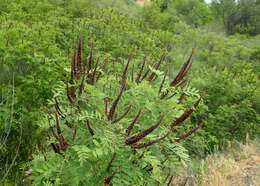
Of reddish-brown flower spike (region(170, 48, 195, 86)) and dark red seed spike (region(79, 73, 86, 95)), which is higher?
reddish-brown flower spike (region(170, 48, 195, 86))

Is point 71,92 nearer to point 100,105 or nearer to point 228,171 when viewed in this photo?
point 100,105

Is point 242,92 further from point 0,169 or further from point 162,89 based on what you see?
point 162,89

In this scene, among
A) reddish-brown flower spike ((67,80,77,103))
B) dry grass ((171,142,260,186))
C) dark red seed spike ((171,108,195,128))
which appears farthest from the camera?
dry grass ((171,142,260,186))

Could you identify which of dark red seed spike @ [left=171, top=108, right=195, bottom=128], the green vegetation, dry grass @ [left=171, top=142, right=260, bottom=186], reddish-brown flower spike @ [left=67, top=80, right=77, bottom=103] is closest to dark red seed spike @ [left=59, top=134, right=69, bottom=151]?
the green vegetation

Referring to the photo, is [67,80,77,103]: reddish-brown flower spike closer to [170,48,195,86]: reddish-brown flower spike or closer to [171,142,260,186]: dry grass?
[170,48,195,86]: reddish-brown flower spike

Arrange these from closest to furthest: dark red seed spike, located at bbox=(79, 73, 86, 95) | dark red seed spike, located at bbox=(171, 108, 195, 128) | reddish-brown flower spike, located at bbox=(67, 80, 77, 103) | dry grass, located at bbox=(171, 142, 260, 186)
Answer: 1. dark red seed spike, located at bbox=(171, 108, 195, 128)
2. dark red seed spike, located at bbox=(79, 73, 86, 95)
3. reddish-brown flower spike, located at bbox=(67, 80, 77, 103)
4. dry grass, located at bbox=(171, 142, 260, 186)

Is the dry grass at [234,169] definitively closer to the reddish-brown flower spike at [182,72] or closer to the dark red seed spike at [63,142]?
the reddish-brown flower spike at [182,72]

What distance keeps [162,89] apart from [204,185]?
2544 millimetres

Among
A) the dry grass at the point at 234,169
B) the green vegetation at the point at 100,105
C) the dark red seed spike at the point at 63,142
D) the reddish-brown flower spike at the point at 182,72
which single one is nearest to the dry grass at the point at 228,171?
the dry grass at the point at 234,169

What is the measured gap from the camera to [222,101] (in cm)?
1024

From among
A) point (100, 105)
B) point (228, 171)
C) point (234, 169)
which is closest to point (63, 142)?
point (100, 105)

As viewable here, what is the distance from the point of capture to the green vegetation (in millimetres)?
3598

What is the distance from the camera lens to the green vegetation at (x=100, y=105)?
11.8 feet

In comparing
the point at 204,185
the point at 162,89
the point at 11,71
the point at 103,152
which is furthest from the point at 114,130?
the point at 11,71
